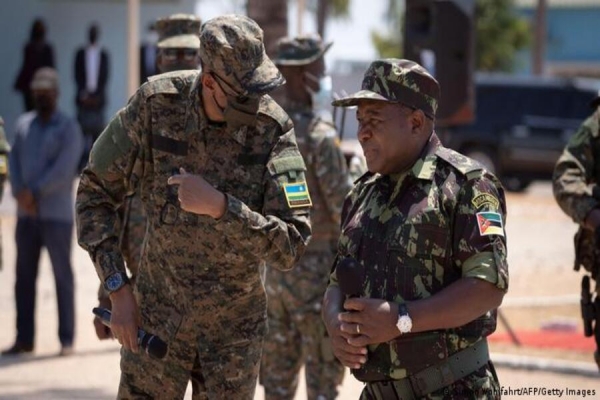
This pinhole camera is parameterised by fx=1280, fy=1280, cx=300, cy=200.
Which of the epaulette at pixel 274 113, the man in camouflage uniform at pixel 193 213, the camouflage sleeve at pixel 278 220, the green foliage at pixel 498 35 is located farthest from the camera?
the green foliage at pixel 498 35

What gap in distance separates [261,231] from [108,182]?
67 centimetres

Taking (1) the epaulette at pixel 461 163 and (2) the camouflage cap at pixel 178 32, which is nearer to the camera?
(1) the epaulette at pixel 461 163

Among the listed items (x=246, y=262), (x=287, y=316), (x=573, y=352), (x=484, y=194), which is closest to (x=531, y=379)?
(x=573, y=352)

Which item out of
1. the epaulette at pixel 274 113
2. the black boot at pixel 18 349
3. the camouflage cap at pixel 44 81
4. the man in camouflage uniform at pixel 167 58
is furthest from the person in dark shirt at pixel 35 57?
the epaulette at pixel 274 113

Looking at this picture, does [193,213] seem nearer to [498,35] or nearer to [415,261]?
[415,261]

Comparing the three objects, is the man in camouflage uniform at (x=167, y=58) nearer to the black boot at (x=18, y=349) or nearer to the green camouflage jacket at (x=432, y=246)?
the green camouflage jacket at (x=432, y=246)

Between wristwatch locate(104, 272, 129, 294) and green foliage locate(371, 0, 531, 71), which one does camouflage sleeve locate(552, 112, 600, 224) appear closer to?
wristwatch locate(104, 272, 129, 294)

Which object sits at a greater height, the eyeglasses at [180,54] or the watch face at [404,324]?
the eyeglasses at [180,54]

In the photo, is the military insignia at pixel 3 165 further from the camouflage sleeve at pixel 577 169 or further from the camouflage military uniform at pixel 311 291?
the camouflage sleeve at pixel 577 169

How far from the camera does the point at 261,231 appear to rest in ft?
15.5

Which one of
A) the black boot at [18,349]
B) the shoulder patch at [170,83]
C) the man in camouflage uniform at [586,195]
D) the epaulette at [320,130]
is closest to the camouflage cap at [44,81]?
the black boot at [18,349]

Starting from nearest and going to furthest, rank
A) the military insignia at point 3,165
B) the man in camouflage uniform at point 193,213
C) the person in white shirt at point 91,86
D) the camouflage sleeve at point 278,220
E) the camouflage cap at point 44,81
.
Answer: the camouflage sleeve at point 278,220
the man in camouflage uniform at point 193,213
the military insignia at point 3,165
the camouflage cap at point 44,81
the person in white shirt at point 91,86

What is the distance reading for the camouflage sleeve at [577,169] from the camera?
7.08 m

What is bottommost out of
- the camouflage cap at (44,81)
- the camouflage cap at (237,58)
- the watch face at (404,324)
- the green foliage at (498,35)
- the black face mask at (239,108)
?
the green foliage at (498,35)
